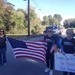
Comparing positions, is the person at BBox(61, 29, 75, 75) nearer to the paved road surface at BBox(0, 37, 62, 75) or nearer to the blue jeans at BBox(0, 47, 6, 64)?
the paved road surface at BBox(0, 37, 62, 75)

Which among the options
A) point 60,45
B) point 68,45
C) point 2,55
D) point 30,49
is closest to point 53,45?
point 60,45

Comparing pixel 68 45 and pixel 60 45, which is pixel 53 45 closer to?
pixel 60 45

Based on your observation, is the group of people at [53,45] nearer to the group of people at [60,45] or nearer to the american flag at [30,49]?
the group of people at [60,45]

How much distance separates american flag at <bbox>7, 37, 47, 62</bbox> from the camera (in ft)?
39.4

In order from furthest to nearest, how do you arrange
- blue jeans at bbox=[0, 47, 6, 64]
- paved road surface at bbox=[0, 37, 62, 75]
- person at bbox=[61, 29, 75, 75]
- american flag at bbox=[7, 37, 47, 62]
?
blue jeans at bbox=[0, 47, 6, 64]
american flag at bbox=[7, 37, 47, 62]
paved road surface at bbox=[0, 37, 62, 75]
person at bbox=[61, 29, 75, 75]

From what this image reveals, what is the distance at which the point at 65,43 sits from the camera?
9.39 meters

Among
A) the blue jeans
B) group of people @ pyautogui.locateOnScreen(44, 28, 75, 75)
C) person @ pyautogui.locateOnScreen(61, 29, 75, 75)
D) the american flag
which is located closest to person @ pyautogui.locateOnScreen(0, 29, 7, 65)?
the blue jeans

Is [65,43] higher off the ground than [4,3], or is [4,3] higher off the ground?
[4,3]

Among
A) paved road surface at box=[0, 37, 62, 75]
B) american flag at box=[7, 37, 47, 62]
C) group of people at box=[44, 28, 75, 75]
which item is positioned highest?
group of people at box=[44, 28, 75, 75]

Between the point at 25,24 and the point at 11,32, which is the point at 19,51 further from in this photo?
the point at 25,24

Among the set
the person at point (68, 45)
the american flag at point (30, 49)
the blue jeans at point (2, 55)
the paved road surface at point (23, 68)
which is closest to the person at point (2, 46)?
the blue jeans at point (2, 55)

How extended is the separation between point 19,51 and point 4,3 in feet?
128

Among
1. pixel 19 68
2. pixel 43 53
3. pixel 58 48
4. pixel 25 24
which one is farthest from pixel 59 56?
pixel 25 24

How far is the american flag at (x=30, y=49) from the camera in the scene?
12.0 metres
